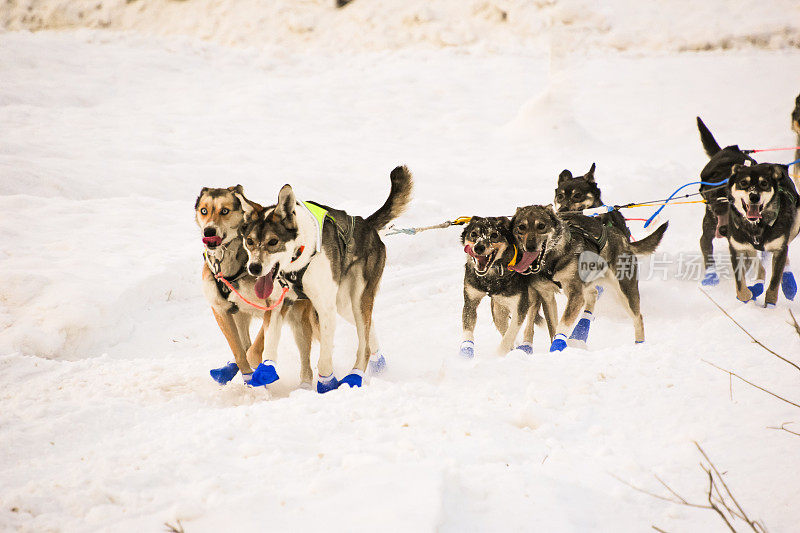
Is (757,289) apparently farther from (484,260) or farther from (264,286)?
(264,286)

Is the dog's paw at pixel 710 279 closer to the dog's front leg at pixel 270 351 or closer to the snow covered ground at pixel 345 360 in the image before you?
the snow covered ground at pixel 345 360

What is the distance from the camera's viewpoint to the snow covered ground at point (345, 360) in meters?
2.50

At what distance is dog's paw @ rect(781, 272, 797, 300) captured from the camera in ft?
19.2

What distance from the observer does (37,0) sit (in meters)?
24.0

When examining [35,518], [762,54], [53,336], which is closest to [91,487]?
[35,518]

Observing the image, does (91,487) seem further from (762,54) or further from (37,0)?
(37,0)

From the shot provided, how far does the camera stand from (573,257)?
17.0 ft

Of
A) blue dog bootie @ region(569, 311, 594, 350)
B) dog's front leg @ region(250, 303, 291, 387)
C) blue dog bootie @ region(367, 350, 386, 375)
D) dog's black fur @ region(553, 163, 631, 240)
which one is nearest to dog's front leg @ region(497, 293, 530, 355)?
blue dog bootie @ region(569, 311, 594, 350)

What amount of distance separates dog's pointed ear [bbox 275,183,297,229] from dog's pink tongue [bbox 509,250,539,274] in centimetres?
184

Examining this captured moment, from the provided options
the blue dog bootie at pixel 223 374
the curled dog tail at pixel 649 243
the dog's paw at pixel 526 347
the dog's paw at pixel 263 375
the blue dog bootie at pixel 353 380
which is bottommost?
the dog's paw at pixel 526 347

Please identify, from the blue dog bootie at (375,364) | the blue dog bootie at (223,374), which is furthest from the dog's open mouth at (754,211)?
the blue dog bootie at (223,374)

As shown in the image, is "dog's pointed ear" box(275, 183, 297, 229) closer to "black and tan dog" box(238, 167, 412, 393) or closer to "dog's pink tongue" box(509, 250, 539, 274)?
"black and tan dog" box(238, 167, 412, 393)

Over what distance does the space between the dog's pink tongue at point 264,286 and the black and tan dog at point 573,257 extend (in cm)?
197

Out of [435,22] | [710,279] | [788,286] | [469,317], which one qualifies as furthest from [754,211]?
[435,22]
